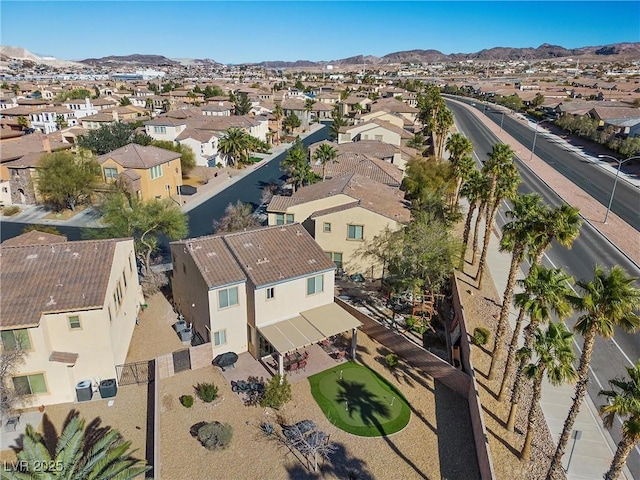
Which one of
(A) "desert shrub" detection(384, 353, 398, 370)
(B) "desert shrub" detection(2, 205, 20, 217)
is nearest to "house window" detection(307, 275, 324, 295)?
(A) "desert shrub" detection(384, 353, 398, 370)

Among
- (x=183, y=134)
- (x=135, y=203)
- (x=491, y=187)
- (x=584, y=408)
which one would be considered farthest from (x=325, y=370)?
(x=183, y=134)

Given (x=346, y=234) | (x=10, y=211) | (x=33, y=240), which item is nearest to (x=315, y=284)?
(x=346, y=234)

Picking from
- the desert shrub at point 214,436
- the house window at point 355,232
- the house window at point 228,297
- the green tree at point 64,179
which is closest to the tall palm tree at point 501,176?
the house window at point 355,232

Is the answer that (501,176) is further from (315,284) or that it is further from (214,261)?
(214,261)

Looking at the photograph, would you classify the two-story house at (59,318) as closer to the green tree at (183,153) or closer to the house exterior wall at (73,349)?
the house exterior wall at (73,349)

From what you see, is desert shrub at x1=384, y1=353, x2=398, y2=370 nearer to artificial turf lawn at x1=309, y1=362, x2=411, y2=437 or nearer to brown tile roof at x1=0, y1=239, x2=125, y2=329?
artificial turf lawn at x1=309, y1=362, x2=411, y2=437

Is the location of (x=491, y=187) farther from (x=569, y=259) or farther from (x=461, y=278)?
(x=569, y=259)
